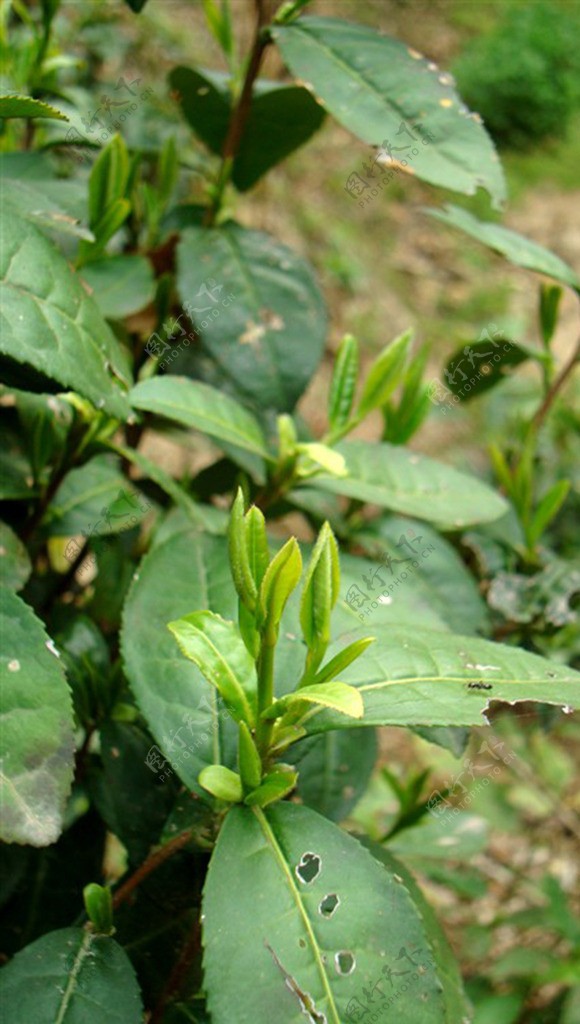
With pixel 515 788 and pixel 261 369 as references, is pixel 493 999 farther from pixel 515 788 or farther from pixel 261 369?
pixel 261 369

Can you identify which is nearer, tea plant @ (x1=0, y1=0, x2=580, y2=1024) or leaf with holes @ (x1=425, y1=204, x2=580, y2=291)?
tea plant @ (x1=0, y1=0, x2=580, y2=1024)

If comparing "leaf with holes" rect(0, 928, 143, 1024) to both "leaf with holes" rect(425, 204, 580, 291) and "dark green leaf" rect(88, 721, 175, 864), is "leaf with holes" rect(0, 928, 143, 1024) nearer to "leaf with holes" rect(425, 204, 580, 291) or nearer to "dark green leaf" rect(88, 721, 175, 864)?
"dark green leaf" rect(88, 721, 175, 864)

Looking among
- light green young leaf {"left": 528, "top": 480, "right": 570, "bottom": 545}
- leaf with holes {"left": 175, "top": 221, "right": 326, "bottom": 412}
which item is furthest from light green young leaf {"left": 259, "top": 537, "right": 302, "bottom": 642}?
light green young leaf {"left": 528, "top": 480, "right": 570, "bottom": 545}

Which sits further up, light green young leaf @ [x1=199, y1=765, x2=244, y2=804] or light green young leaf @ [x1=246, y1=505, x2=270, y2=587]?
light green young leaf @ [x1=246, y1=505, x2=270, y2=587]
